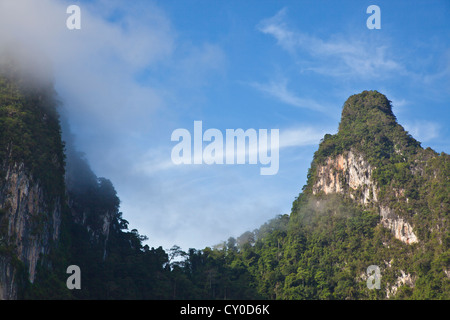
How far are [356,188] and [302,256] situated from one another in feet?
40.7

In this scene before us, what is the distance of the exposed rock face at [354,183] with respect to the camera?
81125 mm

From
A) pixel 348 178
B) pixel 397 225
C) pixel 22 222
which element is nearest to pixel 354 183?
pixel 348 178

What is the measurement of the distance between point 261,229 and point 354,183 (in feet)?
58.1

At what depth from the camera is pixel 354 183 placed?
89625 millimetres

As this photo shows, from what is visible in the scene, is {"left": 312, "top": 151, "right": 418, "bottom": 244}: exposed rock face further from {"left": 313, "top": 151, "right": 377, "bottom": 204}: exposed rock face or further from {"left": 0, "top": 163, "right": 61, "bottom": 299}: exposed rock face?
{"left": 0, "top": 163, "right": 61, "bottom": 299}: exposed rock face

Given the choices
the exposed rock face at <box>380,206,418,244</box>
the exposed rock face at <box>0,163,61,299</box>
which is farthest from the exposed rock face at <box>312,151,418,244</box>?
the exposed rock face at <box>0,163,61,299</box>

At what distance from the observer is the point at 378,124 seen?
3676 inches

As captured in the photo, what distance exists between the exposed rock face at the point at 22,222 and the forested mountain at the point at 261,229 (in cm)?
Answer: 12

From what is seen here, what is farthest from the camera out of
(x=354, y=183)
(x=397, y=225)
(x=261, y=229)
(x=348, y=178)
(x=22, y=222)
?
(x=261, y=229)

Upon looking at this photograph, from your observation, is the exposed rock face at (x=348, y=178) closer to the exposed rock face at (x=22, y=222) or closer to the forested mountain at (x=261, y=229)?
the forested mountain at (x=261, y=229)

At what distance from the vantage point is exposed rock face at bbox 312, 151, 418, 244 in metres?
81.1

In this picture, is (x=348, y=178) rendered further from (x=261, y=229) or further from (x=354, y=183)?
(x=261, y=229)

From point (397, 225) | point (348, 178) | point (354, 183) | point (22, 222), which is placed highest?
point (348, 178)
